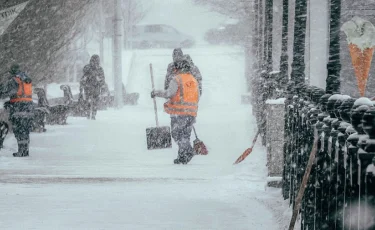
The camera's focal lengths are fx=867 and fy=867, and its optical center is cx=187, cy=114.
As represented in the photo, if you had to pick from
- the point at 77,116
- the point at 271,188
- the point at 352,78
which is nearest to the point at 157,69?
the point at 77,116

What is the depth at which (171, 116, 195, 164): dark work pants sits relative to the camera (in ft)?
44.5

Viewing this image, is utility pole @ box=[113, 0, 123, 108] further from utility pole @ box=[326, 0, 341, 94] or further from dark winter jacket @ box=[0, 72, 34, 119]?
utility pole @ box=[326, 0, 341, 94]

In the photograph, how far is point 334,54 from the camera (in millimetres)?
A: 6191

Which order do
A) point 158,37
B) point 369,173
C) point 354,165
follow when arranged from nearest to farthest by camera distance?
point 369,173 → point 354,165 → point 158,37

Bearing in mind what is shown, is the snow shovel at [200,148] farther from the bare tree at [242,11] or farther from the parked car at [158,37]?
the parked car at [158,37]

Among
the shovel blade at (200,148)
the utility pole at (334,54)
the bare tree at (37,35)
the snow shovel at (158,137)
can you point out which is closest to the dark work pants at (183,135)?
the shovel blade at (200,148)

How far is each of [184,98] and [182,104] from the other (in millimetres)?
99

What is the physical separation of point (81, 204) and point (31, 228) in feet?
4.49

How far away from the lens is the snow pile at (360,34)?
12930mm

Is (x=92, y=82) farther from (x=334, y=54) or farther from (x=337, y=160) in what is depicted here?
(x=337, y=160)

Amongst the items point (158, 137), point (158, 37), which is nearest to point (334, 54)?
point (158, 137)

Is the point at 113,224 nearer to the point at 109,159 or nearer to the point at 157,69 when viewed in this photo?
the point at 109,159

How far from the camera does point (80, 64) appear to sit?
5788cm

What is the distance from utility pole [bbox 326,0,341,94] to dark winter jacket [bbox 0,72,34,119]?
9.18m
